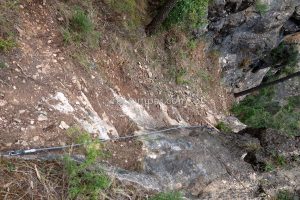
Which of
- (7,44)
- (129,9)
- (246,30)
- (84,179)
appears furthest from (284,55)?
(84,179)

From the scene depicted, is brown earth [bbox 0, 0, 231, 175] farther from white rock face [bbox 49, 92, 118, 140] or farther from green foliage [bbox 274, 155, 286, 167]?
green foliage [bbox 274, 155, 286, 167]

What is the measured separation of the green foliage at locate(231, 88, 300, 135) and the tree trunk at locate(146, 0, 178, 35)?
608 centimetres

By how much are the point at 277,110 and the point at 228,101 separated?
8.34 ft

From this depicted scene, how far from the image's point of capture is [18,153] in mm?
4285

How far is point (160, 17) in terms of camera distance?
896 cm

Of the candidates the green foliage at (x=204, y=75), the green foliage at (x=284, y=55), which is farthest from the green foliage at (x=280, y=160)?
the green foliage at (x=284, y=55)

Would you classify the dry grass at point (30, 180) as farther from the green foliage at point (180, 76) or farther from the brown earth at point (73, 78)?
the green foliage at point (180, 76)

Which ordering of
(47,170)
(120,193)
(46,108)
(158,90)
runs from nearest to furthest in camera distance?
(47,170) < (120,193) < (46,108) < (158,90)

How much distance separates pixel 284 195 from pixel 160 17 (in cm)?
526

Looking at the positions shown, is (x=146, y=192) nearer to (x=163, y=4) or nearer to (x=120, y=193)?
(x=120, y=193)

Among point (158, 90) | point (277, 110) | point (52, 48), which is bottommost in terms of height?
point (277, 110)

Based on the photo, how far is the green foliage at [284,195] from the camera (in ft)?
21.0

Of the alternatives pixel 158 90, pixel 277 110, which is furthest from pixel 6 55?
pixel 277 110

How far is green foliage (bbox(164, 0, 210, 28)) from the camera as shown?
907 centimetres
